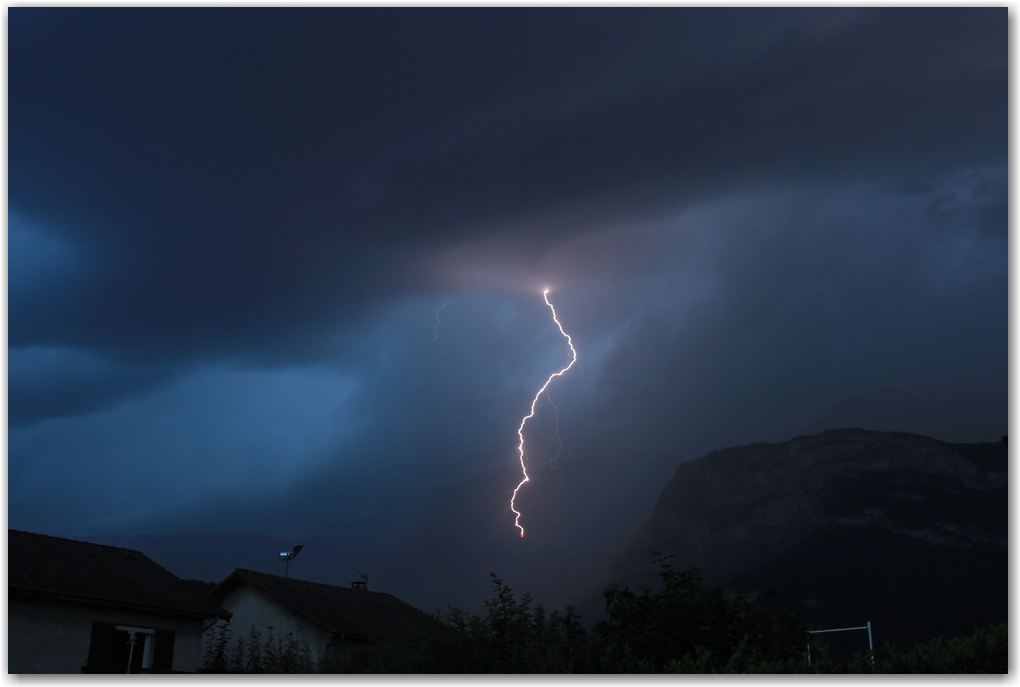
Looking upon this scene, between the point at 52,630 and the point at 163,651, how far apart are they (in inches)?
134

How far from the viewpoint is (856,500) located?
102 m

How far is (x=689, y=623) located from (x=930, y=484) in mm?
A: 102680

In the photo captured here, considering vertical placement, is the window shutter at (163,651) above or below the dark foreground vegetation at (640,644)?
below

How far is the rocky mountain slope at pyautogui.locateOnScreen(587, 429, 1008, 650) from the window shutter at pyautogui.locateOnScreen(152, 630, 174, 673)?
61.2 metres

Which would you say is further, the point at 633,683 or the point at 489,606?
the point at 489,606

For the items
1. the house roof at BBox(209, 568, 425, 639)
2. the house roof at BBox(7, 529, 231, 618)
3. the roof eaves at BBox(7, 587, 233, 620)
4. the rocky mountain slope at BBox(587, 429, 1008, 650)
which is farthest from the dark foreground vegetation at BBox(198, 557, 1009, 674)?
the rocky mountain slope at BBox(587, 429, 1008, 650)

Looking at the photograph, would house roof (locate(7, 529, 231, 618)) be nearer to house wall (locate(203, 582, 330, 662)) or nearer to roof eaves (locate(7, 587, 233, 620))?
roof eaves (locate(7, 587, 233, 620))

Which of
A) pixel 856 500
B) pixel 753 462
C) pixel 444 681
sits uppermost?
pixel 753 462

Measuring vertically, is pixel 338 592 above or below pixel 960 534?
below

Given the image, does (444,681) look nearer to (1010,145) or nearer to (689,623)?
(689,623)

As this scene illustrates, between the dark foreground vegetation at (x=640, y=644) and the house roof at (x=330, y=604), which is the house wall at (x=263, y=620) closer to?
the house roof at (x=330, y=604)

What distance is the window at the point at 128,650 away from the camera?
17375mm

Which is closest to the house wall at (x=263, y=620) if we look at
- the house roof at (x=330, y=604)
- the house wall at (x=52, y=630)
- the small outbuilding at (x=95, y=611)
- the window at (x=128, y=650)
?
the house roof at (x=330, y=604)

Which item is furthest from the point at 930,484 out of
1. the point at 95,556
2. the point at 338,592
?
the point at 95,556
